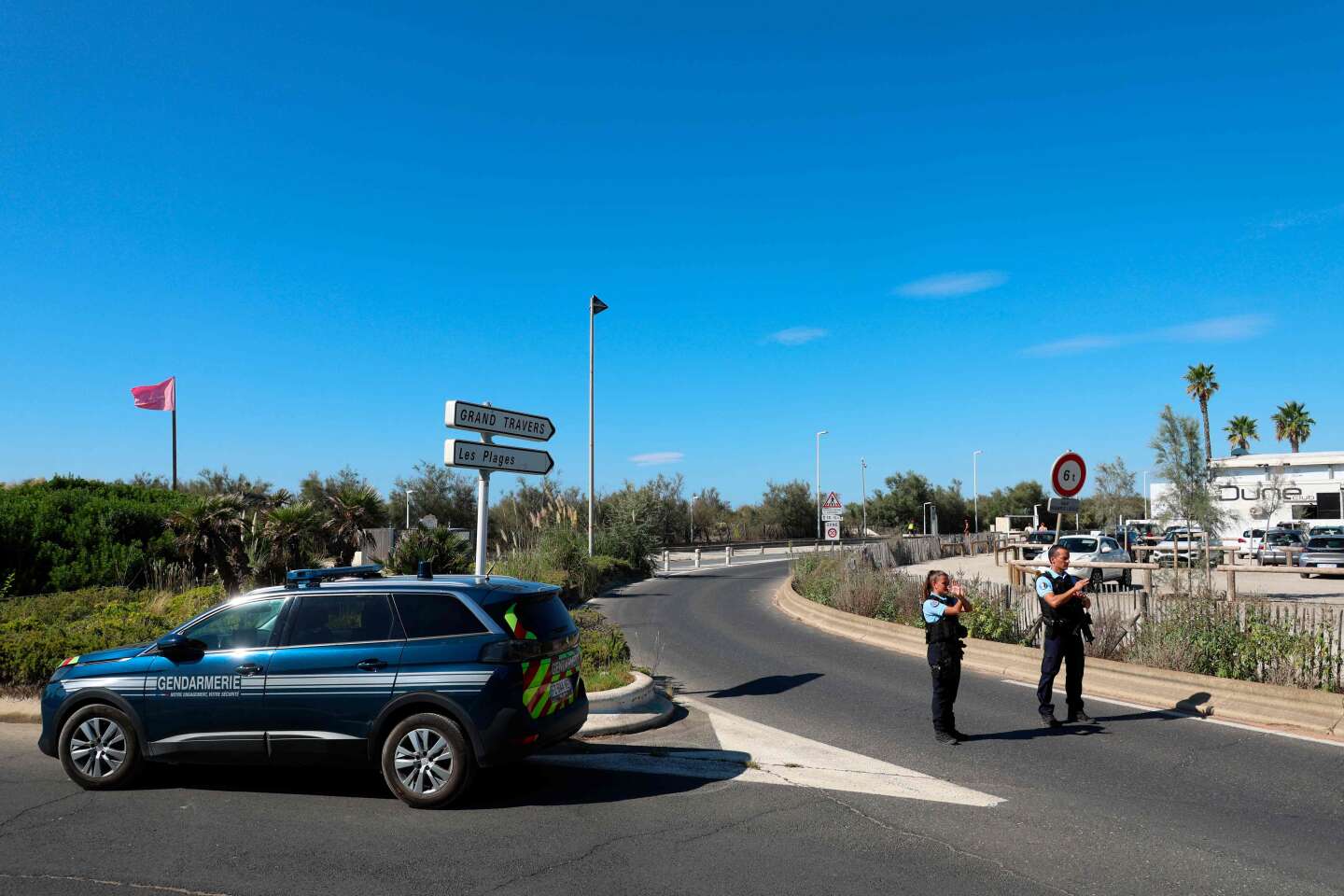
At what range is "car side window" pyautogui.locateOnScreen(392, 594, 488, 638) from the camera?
680 centimetres

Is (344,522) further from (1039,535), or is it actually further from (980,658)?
(1039,535)

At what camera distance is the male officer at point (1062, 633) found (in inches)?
356

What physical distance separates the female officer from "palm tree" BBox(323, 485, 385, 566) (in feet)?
52.3

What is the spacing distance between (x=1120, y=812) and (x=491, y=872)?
4210 millimetres

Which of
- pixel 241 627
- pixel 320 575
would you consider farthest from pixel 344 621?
pixel 241 627

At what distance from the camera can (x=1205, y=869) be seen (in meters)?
5.38

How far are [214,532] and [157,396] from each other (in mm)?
16635

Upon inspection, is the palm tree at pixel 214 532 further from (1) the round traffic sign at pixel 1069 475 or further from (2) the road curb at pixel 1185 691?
(1) the round traffic sign at pixel 1069 475

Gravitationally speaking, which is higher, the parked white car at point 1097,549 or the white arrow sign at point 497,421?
the white arrow sign at point 497,421

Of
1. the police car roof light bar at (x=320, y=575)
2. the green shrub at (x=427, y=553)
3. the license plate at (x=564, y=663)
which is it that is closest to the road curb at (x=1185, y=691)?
the license plate at (x=564, y=663)

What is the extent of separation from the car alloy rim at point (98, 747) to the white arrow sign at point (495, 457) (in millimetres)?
3674

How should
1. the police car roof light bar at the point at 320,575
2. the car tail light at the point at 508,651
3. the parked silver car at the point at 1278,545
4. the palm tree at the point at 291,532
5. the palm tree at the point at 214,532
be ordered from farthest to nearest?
the parked silver car at the point at 1278,545, the palm tree at the point at 214,532, the palm tree at the point at 291,532, the police car roof light bar at the point at 320,575, the car tail light at the point at 508,651

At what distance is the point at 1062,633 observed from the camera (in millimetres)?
9117

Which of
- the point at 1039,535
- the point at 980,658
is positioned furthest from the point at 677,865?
the point at 1039,535
